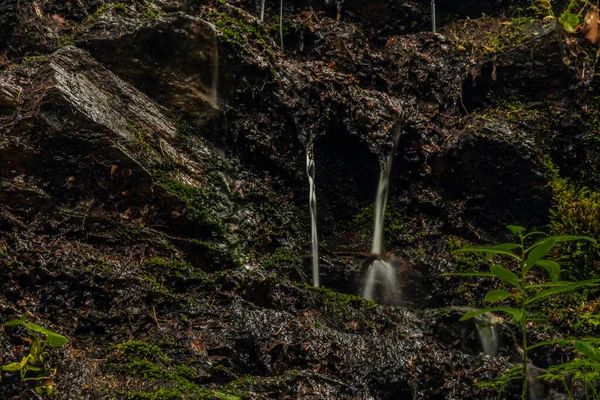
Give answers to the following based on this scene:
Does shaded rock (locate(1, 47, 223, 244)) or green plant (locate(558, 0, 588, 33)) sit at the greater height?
green plant (locate(558, 0, 588, 33))

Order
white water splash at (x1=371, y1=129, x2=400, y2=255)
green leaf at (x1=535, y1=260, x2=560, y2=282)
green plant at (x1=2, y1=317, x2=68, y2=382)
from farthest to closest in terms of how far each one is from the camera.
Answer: white water splash at (x1=371, y1=129, x2=400, y2=255) < green plant at (x1=2, y1=317, x2=68, y2=382) < green leaf at (x1=535, y1=260, x2=560, y2=282)

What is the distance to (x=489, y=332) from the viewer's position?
13.8 feet

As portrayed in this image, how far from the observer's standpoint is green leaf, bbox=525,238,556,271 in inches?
57.0

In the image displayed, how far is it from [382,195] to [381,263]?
2.68 feet

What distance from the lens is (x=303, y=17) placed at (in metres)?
6.65

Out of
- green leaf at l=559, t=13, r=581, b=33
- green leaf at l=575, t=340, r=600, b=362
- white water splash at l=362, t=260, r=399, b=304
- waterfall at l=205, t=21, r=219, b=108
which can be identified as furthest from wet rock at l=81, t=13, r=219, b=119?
green leaf at l=559, t=13, r=581, b=33

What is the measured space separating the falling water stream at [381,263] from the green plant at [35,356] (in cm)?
307

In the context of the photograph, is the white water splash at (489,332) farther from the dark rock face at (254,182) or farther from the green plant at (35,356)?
the green plant at (35,356)

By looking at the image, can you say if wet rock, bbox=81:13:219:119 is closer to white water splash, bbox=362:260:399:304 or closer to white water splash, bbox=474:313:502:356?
white water splash, bbox=362:260:399:304

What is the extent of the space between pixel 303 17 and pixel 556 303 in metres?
4.48

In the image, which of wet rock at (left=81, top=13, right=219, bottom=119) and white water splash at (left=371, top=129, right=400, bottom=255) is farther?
white water splash at (left=371, top=129, right=400, bottom=255)

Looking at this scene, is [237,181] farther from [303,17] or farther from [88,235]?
[303,17]

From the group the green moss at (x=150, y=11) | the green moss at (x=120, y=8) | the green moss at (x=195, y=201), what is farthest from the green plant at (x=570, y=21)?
the green moss at (x=120, y=8)

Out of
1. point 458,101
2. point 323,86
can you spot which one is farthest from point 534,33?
point 323,86
